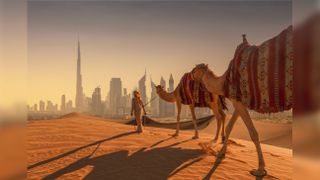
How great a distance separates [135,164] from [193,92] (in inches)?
213

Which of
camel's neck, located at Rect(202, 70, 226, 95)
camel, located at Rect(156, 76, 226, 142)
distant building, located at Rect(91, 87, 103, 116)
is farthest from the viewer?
distant building, located at Rect(91, 87, 103, 116)

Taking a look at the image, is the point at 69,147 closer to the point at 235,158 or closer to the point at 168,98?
the point at 235,158

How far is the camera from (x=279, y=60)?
5.37 meters

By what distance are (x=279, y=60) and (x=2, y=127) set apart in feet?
15.9

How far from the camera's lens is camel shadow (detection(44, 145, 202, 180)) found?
611 centimetres

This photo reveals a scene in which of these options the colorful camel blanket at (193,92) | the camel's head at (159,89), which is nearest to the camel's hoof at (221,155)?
the colorful camel blanket at (193,92)

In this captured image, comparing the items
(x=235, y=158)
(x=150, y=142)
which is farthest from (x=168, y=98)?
(x=235, y=158)

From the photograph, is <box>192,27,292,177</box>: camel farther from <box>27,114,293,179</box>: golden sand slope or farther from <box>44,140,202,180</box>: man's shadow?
<box>44,140,202,180</box>: man's shadow

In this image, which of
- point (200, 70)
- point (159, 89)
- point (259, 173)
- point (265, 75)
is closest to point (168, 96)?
point (159, 89)

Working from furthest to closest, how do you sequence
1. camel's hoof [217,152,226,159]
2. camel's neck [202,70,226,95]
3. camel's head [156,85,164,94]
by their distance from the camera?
1. camel's head [156,85,164,94]
2. camel's neck [202,70,226,95]
3. camel's hoof [217,152,226,159]

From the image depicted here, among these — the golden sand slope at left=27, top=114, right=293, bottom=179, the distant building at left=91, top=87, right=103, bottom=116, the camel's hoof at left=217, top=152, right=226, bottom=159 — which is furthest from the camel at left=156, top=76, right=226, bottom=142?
the distant building at left=91, top=87, right=103, bottom=116

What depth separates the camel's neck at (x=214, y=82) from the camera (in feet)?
25.3

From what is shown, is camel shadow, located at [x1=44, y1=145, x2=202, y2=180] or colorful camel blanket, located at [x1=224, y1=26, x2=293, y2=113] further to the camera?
camel shadow, located at [x1=44, y1=145, x2=202, y2=180]

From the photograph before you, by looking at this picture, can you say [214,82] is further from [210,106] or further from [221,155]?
[210,106]
